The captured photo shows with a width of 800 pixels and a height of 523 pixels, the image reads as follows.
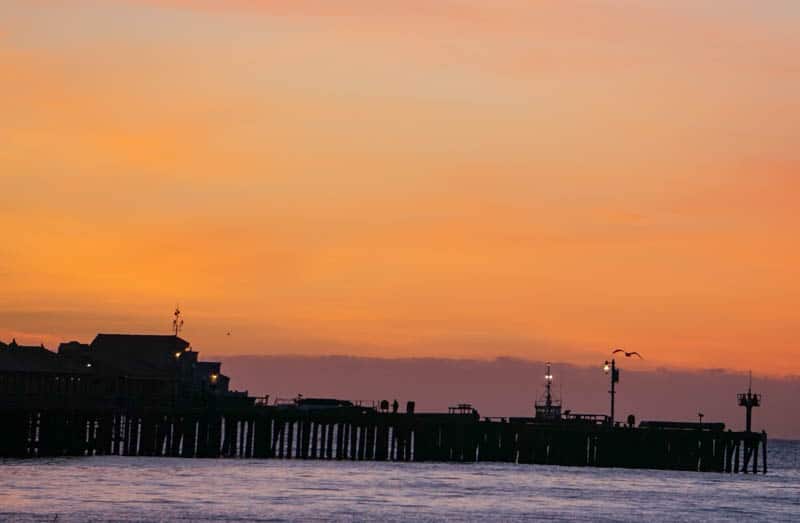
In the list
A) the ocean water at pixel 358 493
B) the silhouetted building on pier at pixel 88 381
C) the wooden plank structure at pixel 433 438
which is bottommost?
the ocean water at pixel 358 493

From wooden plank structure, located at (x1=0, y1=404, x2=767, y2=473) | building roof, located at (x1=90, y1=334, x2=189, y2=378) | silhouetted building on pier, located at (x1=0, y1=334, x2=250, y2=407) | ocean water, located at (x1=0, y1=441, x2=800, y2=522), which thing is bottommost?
ocean water, located at (x1=0, y1=441, x2=800, y2=522)

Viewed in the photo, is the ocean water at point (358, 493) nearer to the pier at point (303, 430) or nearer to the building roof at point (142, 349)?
the pier at point (303, 430)

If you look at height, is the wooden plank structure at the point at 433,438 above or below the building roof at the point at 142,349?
below

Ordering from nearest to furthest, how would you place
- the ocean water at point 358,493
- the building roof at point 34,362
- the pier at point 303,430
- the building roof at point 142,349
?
the ocean water at point 358,493, the pier at point 303,430, the building roof at point 34,362, the building roof at point 142,349

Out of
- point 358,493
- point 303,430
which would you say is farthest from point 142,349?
point 358,493

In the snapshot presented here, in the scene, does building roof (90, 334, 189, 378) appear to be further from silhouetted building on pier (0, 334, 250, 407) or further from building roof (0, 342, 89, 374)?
building roof (0, 342, 89, 374)

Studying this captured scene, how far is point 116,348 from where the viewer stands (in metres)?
172

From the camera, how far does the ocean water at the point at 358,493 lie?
3103 inches

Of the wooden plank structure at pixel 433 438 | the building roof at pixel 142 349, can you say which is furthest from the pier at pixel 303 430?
the building roof at pixel 142 349

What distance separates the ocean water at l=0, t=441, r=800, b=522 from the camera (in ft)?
259

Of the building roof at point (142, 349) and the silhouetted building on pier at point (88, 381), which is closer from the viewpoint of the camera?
the silhouetted building on pier at point (88, 381)

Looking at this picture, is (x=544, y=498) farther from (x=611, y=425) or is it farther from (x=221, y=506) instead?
(x=611, y=425)

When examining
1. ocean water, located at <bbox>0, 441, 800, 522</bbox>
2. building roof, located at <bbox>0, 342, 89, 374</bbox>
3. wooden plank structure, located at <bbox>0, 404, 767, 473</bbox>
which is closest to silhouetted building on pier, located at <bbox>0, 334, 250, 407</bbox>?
building roof, located at <bbox>0, 342, 89, 374</bbox>

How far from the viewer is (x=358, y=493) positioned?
9331 centimetres
